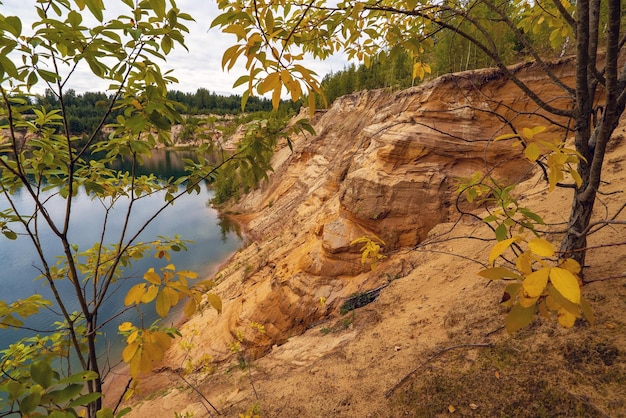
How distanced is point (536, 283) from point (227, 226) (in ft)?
88.6

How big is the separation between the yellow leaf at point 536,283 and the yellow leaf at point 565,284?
0.07 feet

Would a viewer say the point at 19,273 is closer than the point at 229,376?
No

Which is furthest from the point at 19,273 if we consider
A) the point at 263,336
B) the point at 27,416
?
the point at 27,416

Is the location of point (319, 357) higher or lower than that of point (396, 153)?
lower

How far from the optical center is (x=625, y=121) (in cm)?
689

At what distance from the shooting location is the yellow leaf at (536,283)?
767mm

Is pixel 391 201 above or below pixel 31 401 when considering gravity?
below

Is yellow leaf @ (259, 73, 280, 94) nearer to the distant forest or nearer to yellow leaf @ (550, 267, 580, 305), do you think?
the distant forest

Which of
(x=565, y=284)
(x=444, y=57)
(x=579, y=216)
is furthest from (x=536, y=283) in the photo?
(x=444, y=57)

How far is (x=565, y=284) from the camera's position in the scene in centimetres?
74

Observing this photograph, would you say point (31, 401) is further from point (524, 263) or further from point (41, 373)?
point (524, 263)

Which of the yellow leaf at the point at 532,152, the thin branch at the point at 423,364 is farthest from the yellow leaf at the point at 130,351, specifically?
the thin branch at the point at 423,364

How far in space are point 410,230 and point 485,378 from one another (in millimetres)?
5921

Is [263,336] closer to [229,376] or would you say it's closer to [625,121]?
[229,376]
